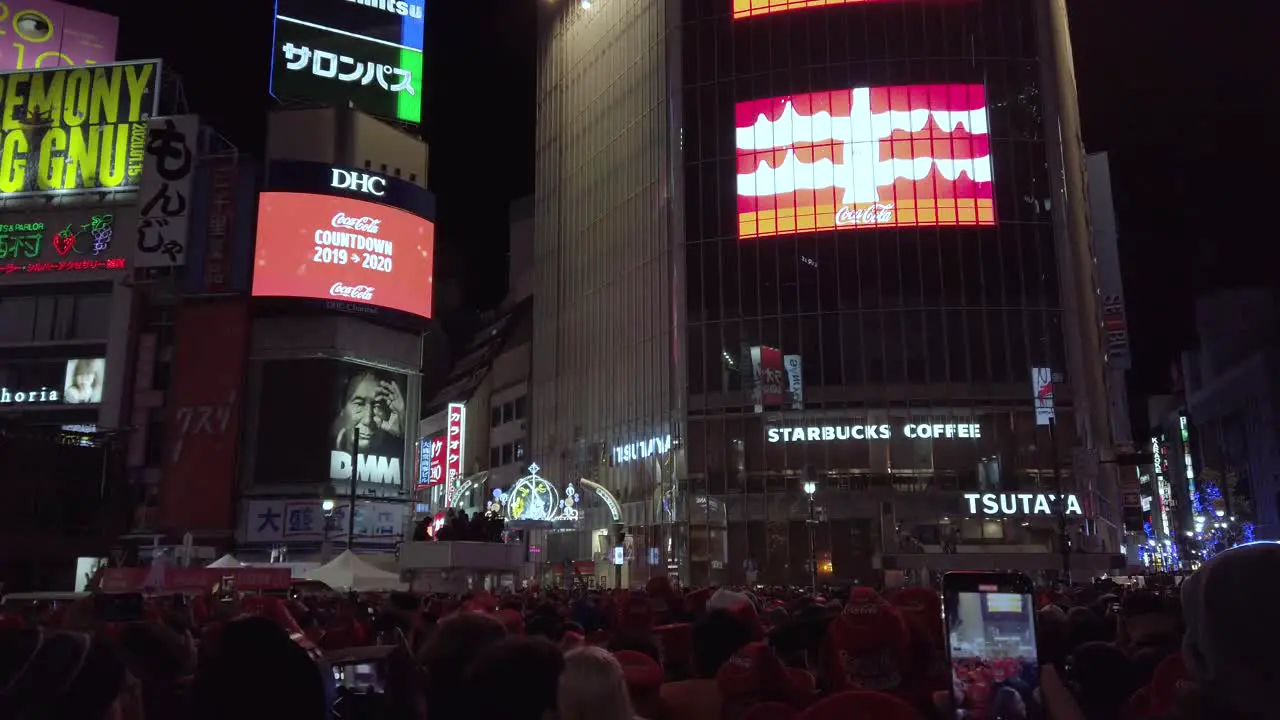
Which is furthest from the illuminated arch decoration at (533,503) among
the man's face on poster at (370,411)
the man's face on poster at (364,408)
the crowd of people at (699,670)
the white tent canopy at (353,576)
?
the crowd of people at (699,670)

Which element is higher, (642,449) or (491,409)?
(491,409)

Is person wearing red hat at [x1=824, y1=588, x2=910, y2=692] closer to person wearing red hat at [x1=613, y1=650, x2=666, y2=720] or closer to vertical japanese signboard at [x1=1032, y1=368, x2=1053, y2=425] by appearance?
person wearing red hat at [x1=613, y1=650, x2=666, y2=720]

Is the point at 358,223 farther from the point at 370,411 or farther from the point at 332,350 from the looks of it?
the point at 370,411

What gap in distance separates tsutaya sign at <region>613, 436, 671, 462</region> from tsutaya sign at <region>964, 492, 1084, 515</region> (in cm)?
1643

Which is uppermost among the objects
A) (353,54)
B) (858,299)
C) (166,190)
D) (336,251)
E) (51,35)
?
(51,35)

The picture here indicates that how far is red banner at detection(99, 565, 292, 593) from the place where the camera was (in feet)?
78.9

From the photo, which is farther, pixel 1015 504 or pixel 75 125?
pixel 75 125

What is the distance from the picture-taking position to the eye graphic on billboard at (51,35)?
209 feet

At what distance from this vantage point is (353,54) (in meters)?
61.0

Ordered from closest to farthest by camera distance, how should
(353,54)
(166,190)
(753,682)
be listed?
(753,682), (166,190), (353,54)

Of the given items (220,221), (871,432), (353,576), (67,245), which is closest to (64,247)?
(67,245)

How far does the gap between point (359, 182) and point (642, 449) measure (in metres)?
22.5

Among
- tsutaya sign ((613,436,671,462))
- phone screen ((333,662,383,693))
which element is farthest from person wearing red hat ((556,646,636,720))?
tsutaya sign ((613,436,671,462))

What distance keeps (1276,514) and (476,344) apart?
278 feet
